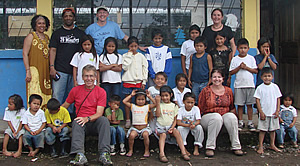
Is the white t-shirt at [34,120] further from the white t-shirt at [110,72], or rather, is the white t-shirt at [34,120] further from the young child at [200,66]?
the young child at [200,66]

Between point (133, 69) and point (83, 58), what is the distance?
0.76 m

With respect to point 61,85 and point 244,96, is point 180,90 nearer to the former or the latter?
point 244,96

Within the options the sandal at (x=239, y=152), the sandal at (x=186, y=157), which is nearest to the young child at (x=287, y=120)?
the sandal at (x=239, y=152)

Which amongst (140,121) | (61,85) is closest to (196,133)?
(140,121)

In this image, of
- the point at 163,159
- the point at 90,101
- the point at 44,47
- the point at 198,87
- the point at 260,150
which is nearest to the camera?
the point at 163,159

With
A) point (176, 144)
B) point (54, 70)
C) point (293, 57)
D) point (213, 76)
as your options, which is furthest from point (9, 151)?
point (293, 57)

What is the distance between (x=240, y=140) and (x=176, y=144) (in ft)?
3.27

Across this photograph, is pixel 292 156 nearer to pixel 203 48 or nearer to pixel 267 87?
pixel 267 87

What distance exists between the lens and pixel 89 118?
416 cm

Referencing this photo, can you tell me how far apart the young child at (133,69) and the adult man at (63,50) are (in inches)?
30.1

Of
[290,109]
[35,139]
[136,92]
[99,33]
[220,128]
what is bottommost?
[35,139]

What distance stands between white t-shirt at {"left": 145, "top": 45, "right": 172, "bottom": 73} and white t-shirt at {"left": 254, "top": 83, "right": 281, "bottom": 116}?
1463mm

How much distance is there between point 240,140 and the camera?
4.77 meters

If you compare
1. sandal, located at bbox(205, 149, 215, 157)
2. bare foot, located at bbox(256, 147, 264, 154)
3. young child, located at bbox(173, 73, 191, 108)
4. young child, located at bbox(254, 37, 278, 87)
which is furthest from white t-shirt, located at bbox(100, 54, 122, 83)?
bare foot, located at bbox(256, 147, 264, 154)
